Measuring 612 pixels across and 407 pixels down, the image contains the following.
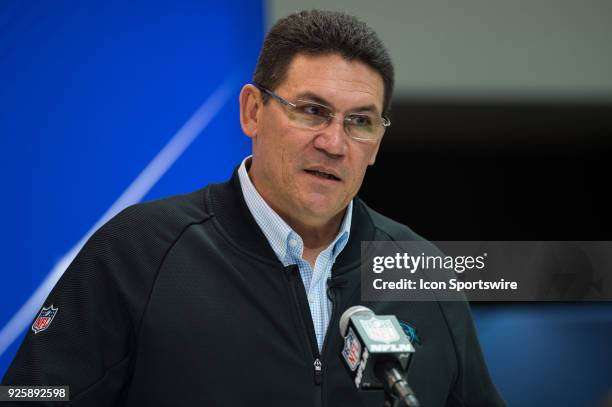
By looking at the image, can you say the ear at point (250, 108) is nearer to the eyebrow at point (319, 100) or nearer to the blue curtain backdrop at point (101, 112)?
the eyebrow at point (319, 100)

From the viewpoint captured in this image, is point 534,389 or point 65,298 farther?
point 534,389

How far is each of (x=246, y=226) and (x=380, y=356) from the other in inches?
24.2

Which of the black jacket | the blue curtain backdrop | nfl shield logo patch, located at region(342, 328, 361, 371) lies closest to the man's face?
the black jacket

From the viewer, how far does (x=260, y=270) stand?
1.47 m

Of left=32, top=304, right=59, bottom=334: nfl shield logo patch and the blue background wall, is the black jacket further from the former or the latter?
the blue background wall

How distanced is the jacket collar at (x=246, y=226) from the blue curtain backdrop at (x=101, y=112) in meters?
0.92

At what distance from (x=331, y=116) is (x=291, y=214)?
0.24 metres

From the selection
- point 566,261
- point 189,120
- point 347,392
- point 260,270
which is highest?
point 189,120

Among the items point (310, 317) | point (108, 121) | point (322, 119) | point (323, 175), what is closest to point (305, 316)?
point (310, 317)

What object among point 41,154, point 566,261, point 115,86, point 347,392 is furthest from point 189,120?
point 566,261

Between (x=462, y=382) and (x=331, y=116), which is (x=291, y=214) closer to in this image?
(x=331, y=116)

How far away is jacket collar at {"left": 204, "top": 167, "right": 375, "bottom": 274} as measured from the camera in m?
1.50

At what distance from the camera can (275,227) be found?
5.02ft

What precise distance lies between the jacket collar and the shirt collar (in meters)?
0.01
